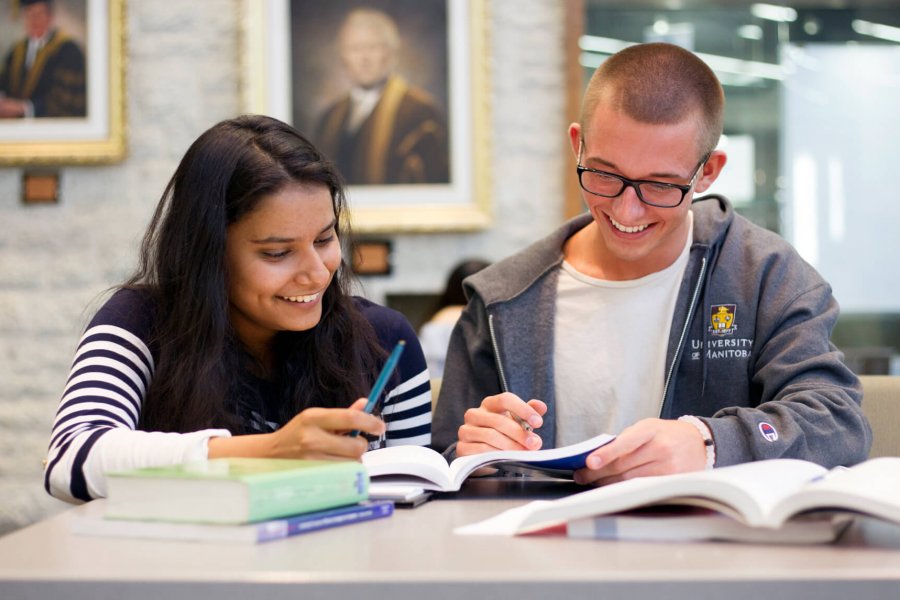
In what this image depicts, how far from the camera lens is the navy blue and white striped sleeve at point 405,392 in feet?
5.73

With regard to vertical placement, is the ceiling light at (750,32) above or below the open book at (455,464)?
above

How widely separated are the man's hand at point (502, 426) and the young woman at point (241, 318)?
159mm

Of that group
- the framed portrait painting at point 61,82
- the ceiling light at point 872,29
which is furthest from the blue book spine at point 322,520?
the ceiling light at point 872,29

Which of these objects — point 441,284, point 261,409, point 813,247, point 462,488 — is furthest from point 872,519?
point 813,247

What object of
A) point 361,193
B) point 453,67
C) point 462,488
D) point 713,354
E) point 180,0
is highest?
point 180,0

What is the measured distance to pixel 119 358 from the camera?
59.1 inches

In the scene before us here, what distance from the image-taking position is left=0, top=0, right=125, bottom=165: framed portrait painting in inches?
139

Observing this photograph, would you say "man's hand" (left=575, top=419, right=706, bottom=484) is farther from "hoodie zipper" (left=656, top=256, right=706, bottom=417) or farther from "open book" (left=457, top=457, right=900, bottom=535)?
"hoodie zipper" (left=656, top=256, right=706, bottom=417)

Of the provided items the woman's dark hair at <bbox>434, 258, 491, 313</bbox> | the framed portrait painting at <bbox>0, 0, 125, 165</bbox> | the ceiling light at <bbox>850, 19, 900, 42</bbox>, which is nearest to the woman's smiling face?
the woman's dark hair at <bbox>434, 258, 491, 313</bbox>

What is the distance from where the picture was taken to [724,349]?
5.52 ft

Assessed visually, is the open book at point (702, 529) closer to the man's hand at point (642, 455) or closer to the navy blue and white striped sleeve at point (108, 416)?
the man's hand at point (642, 455)

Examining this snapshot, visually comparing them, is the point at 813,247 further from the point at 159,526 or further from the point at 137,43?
the point at 159,526

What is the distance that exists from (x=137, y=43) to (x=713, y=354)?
2.54 metres

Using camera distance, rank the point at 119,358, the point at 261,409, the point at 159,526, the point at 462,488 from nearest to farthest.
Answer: the point at 159,526 < the point at 462,488 < the point at 119,358 < the point at 261,409
